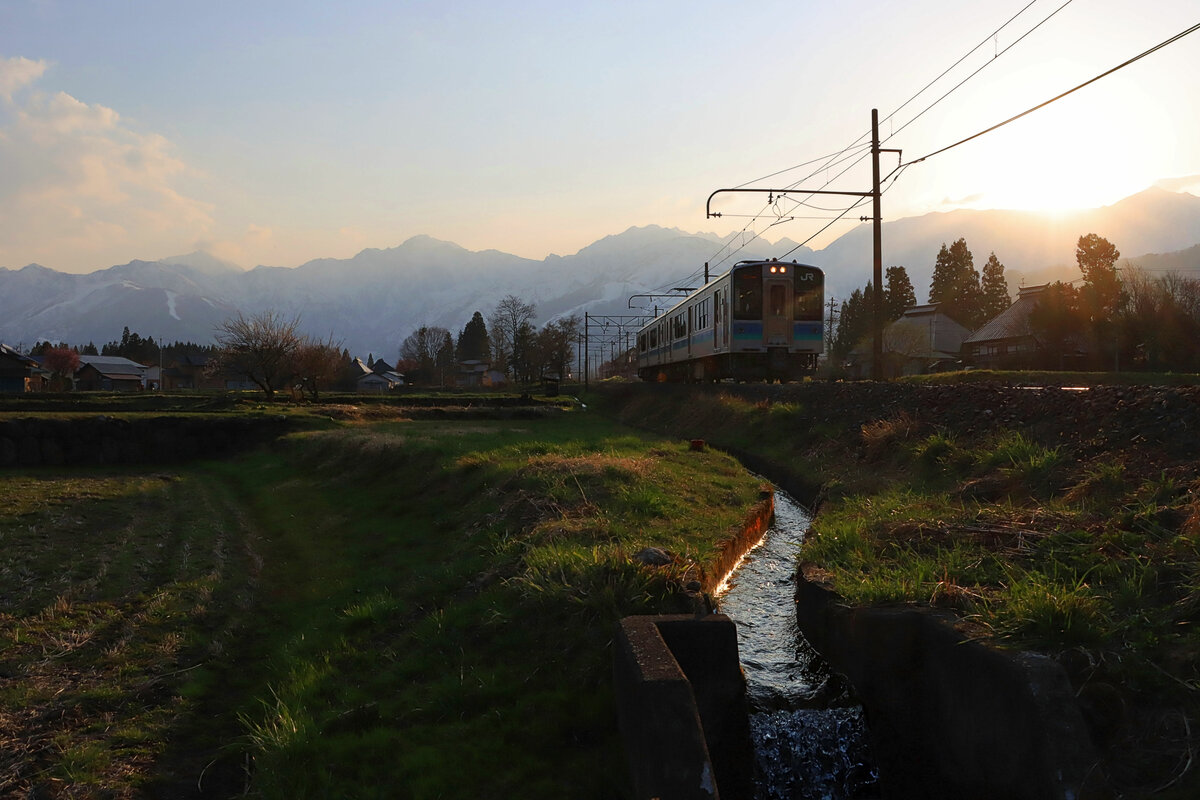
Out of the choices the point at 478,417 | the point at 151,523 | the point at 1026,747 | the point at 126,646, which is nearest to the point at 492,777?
the point at 1026,747

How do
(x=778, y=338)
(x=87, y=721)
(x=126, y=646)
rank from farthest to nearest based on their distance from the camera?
(x=778, y=338)
(x=126, y=646)
(x=87, y=721)

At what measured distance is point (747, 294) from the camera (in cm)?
2186

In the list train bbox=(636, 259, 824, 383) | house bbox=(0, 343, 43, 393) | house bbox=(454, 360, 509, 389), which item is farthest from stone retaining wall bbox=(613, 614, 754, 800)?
house bbox=(454, 360, 509, 389)

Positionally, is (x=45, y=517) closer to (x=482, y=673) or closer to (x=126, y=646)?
(x=126, y=646)

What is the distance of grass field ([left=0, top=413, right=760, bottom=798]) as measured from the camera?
13.9 feet

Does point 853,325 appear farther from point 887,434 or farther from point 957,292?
point 887,434

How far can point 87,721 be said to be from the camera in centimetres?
491

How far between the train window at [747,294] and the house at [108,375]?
80504 millimetres

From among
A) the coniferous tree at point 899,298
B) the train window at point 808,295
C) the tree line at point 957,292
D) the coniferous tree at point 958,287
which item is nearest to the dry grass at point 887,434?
the train window at point 808,295

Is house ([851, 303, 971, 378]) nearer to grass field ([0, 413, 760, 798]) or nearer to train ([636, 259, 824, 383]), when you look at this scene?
train ([636, 259, 824, 383])

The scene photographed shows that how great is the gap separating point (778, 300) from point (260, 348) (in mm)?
27504

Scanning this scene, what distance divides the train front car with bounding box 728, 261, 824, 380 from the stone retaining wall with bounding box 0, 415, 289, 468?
1520cm

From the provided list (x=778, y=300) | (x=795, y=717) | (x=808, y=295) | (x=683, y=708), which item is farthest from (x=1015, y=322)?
A: (x=683, y=708)

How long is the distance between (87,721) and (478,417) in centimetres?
2465
